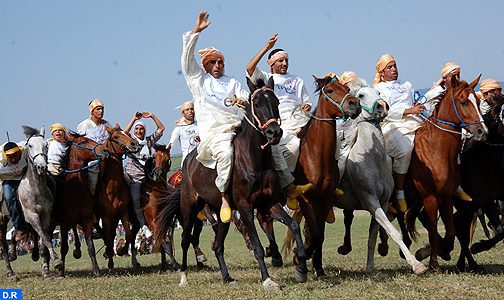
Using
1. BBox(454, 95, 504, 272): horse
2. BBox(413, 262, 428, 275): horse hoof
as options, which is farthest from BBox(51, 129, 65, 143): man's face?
BBox(413, 262, 428, 275): horse hoof

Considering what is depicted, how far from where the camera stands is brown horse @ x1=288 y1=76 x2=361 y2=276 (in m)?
11.0

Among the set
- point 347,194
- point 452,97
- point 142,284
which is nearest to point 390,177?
point 347,194

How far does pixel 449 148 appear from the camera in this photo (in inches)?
443

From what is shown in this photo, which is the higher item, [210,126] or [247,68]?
[247,68]

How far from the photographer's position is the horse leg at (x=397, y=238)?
1018 cm

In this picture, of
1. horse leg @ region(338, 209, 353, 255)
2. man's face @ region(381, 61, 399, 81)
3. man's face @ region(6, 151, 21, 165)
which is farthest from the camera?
man's face @ region(6, 151, 21, 165)

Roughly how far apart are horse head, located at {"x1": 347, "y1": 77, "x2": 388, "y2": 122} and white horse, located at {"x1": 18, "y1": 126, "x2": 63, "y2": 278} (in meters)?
5.96

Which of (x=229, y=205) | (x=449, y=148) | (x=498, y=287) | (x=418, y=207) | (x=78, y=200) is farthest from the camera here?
(x=78, y=200)

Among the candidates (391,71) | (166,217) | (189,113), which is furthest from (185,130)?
(391,71)

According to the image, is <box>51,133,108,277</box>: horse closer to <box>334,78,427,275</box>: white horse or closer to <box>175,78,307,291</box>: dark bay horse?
<box>175,78,307,291</box>: dark bay horse

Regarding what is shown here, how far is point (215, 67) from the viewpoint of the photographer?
37.2ft

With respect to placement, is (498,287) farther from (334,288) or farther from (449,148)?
(449,148)

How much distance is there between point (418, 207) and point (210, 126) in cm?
393

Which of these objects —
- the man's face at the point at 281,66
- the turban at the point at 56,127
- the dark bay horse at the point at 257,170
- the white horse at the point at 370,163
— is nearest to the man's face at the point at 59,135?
the turban at the point at 56,127
